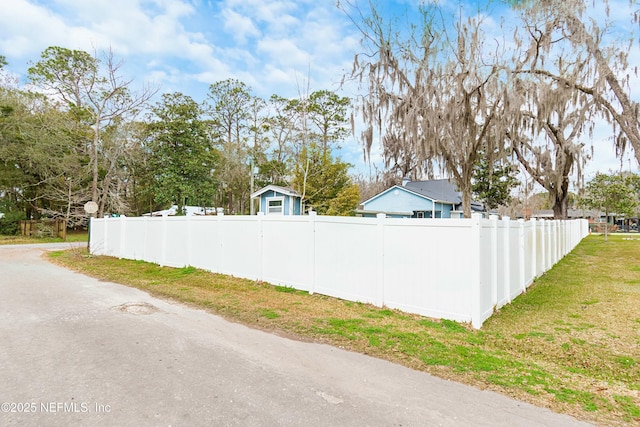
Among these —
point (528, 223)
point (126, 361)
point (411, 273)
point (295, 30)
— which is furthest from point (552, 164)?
point (126, 361)

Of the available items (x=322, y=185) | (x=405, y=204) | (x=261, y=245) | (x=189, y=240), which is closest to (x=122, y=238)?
(x=189, y=240)

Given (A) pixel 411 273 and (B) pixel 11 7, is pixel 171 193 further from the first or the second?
(A) pixel 411 273

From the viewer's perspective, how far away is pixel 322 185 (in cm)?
2202

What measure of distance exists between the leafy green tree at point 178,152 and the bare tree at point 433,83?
67.5 ft

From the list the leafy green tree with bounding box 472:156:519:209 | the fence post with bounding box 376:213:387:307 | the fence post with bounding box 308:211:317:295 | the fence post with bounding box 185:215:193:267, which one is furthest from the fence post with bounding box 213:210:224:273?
the leafy green tree with bounding box 472:156:519:209

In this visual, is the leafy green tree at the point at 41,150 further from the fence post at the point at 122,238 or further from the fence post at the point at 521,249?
the fence post at the point at 521,249

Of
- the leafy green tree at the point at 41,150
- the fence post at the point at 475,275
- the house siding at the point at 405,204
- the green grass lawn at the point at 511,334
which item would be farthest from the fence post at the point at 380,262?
the leafy green tree at the point at 41,150

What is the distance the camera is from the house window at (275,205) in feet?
Answer: 66.5

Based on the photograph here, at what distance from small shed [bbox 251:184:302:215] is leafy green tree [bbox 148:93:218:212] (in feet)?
33.3

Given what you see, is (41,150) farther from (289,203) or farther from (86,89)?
(289,203)

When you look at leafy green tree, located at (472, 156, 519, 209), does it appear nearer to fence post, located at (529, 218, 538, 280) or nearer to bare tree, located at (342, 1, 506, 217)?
bare tree, located at (342, 1, 506, 217)

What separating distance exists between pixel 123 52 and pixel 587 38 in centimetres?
2048

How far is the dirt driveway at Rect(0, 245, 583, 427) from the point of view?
2.45 metres

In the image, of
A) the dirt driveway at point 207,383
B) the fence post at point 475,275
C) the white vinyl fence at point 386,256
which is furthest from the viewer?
the white vinyl fence at point 386,256
